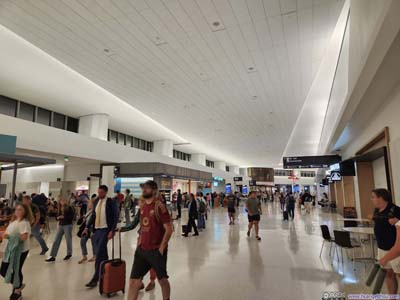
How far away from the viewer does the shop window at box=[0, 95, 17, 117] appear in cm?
1108

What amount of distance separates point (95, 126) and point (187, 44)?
851 cm

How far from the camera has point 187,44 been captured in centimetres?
663

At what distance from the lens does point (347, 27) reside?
6.45 meters

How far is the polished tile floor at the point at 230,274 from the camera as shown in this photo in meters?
3.87

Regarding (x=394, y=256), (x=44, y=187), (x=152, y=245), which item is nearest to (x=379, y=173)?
(x=394, y=256)

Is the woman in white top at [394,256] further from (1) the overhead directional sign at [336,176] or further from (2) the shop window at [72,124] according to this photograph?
(2) the shop window at [72,124]

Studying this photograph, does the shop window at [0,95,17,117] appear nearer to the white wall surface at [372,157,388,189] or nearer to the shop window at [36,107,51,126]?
the shop window at [36,107,51,126]

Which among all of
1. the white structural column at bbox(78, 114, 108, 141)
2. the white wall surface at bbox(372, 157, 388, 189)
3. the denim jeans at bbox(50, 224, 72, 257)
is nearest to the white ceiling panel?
the white structural column at bbox(78, 114, 108, 141)

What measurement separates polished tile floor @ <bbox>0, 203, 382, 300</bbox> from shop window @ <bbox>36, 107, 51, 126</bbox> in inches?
292

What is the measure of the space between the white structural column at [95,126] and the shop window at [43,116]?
1556 mm

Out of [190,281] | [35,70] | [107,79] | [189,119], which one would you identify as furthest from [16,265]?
[189,119]

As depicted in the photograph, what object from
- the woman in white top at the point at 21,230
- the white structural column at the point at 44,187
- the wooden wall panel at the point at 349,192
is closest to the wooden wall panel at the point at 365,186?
the wooden wall panel at the point at 349,192

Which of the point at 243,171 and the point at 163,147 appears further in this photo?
the point at 243,171

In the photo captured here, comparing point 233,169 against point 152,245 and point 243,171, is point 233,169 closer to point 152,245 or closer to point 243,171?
point 243,171
